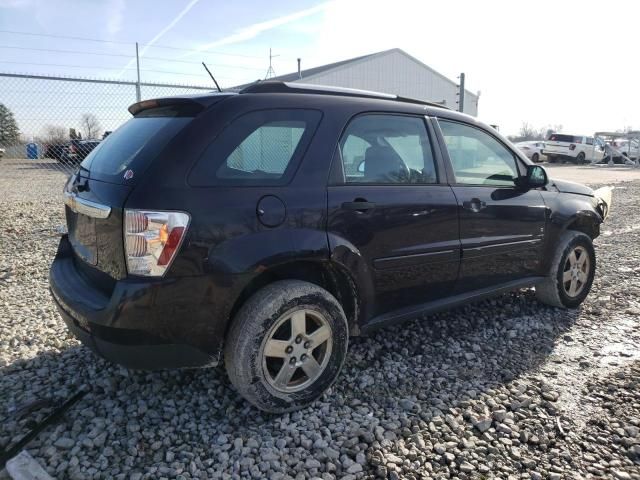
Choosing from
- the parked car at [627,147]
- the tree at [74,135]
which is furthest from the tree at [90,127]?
the parked car at [627,147]

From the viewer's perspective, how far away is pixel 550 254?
166 inches

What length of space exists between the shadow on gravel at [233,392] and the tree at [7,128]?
218 inches

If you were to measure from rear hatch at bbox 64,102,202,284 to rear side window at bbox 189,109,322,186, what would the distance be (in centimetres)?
23

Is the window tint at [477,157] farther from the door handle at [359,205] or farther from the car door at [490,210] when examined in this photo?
the door handle at [359,205]

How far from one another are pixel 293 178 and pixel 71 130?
22.8 ft

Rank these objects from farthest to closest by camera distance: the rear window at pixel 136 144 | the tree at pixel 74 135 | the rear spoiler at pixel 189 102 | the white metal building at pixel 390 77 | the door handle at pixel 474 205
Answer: the white metal building at pixel 390 77
the tree at pixel 74 135
the door handle at pixel 474 205
the rear spoiler at pixel 189 102
the rear window at pixel 136 144

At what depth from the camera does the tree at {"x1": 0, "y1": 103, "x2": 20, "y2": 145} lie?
7364 millimetres

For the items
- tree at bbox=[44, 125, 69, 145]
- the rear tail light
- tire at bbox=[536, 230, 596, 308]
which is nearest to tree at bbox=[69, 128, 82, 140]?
tree at bbox=[44, 125, 69, 145]

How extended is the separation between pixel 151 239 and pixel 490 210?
8.14ft

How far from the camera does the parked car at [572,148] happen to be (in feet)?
101

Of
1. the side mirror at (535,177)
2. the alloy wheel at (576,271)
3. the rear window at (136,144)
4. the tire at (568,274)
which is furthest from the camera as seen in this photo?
the alloy wheel at (576,271)

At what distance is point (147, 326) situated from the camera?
2.32 m

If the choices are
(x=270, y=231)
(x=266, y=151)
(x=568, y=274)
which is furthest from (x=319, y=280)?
(x=568, y=274)

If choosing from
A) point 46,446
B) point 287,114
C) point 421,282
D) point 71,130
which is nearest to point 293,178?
point 287,114
